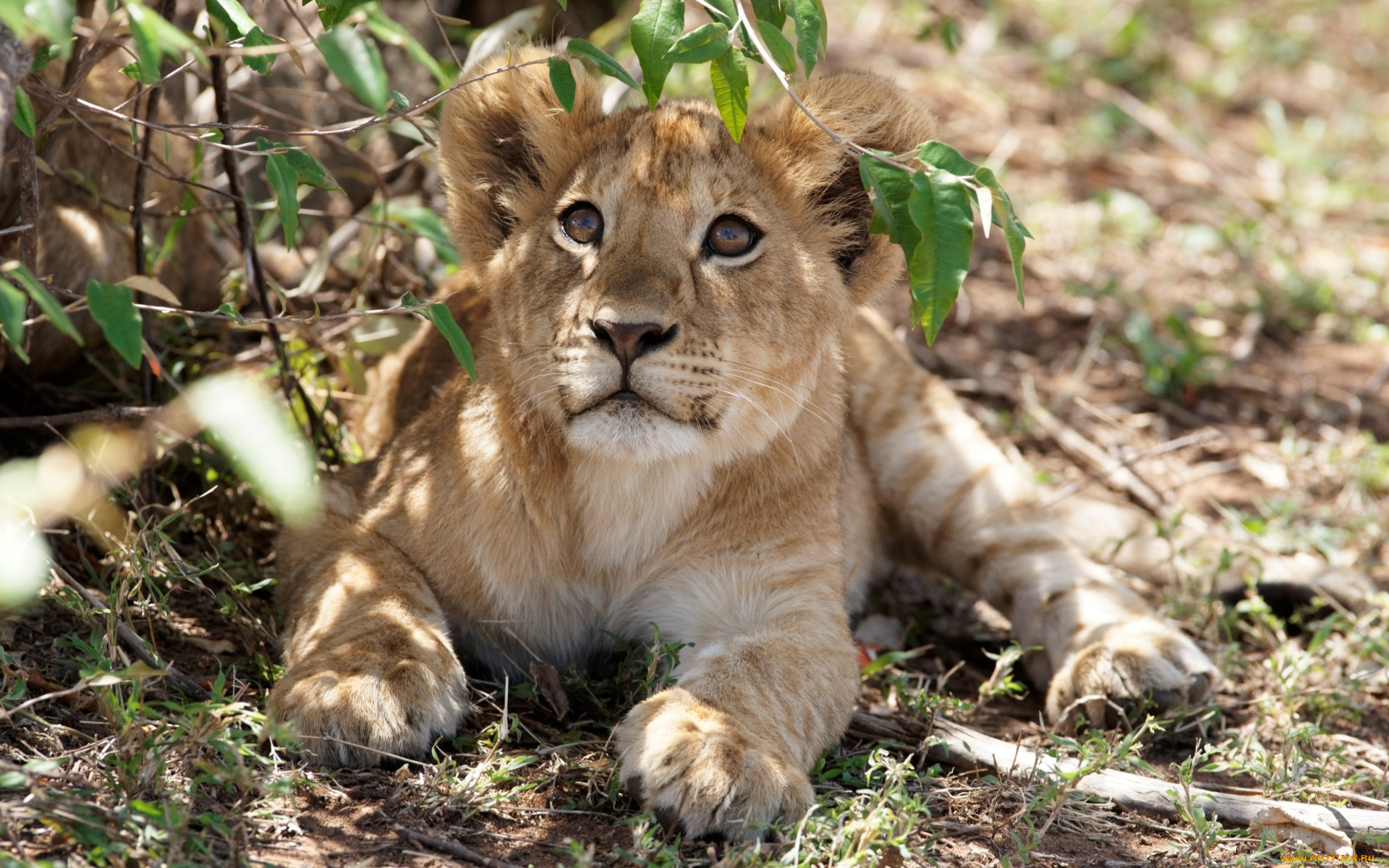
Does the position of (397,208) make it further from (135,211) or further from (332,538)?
(332,538)

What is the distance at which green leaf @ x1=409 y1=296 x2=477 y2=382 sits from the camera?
2855mm

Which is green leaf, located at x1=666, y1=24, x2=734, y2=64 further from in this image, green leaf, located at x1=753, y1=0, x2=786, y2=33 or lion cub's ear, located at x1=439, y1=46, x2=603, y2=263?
lion cub's ear, located at x1=439, y1=46, x2=603, y2=263

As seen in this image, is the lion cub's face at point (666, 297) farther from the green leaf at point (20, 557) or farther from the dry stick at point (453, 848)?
the green leaf at point (20, 557)

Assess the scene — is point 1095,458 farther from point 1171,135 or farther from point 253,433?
point 1171,135

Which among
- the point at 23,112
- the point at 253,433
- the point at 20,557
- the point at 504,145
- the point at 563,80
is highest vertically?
the point at 23,112

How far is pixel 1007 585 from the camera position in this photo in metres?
4.59

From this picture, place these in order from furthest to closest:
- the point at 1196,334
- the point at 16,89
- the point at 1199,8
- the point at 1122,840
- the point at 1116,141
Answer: the point at 1199,8
the point at 1116,141
the point at 1196,334
the point at 1122,840
the point at 16,89

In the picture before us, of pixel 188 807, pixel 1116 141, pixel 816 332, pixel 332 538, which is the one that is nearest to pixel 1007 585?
pixel 816 332

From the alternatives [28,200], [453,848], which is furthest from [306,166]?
[453,848]

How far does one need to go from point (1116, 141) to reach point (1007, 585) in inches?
197

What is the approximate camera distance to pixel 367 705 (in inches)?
115

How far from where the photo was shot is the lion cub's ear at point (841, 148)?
11.3 feet

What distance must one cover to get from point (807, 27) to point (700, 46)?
0.91ft

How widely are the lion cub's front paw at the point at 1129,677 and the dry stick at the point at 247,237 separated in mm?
2535
